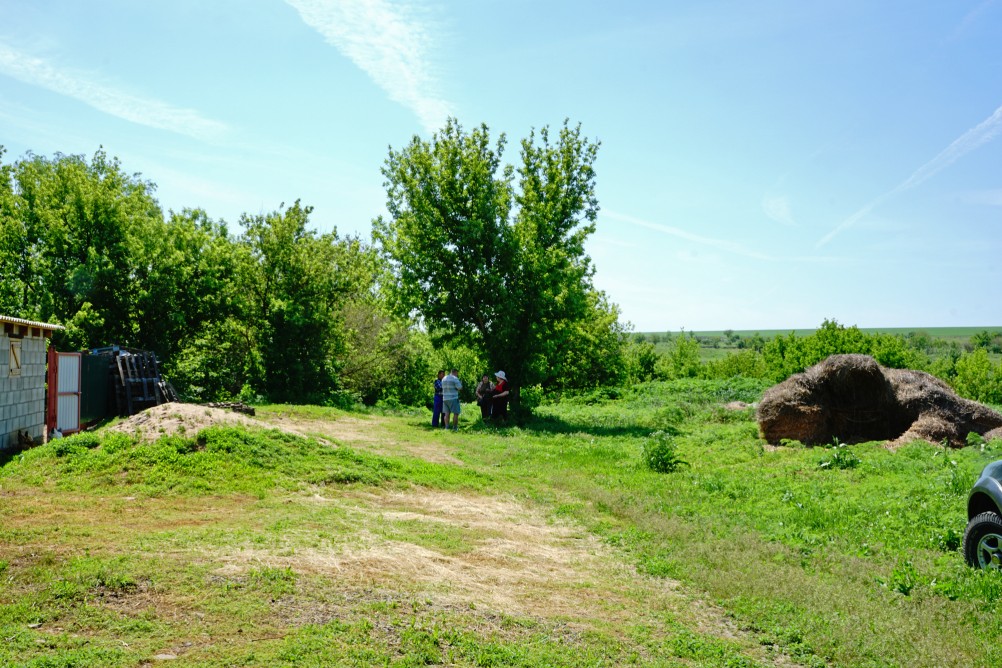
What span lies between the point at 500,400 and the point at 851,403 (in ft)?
34.6

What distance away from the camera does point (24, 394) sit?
1542cm

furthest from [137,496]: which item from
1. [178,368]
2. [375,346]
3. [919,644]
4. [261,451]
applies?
[375,346]

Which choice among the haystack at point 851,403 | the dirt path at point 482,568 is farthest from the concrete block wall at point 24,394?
the haystack at point 851,403

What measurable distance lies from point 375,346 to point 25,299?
15764 mm

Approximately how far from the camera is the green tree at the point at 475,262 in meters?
25.1

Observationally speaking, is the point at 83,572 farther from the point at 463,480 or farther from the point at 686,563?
the point at 463,480

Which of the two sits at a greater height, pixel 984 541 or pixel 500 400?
pixel 500 400

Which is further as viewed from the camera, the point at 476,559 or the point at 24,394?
the point at 24,394

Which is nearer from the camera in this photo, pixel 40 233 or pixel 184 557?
pixel 184 557

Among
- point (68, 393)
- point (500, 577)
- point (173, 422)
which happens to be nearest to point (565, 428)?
point (173, 422)

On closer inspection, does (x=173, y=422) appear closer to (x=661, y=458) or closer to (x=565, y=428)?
(x=661, y=458)

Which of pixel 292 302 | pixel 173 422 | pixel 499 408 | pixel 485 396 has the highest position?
pixel 292 302

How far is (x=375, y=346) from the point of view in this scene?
38156 millimetres

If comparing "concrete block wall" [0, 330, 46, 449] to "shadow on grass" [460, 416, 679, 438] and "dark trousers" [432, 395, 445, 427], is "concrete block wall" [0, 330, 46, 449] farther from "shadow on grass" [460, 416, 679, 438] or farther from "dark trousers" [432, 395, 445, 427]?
"shadow on grass" [460, 416, 679, 438]
